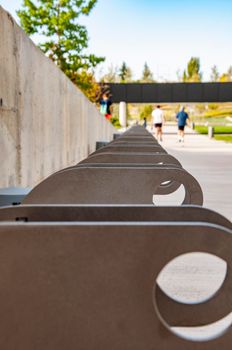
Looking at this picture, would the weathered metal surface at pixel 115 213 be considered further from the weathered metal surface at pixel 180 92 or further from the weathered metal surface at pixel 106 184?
the weathered metal surface at pixel 180 92

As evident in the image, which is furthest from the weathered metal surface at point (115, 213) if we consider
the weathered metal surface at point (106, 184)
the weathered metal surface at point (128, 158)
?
the weathered metal surface at point (128, 158)

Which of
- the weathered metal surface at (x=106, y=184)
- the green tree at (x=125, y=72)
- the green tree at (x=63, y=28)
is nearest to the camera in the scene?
the weathered metal surface at (x=106, y=184)

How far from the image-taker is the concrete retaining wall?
149 inches

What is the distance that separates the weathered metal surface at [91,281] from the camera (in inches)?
52.7

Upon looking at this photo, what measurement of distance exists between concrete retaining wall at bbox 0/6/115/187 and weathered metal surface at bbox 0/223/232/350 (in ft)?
7.62

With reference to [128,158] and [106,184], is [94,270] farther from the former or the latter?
[128,158]

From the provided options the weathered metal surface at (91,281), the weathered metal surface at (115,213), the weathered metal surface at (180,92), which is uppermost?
the weathered metal surface at (180,92)

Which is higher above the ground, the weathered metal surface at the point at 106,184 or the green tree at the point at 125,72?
the green tree at the point at 125,72

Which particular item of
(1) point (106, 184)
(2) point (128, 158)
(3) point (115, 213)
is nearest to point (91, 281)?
(3) point (115, 213)

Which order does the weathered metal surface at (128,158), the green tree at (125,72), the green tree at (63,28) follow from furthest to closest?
the green tree at (125,72) < the green tree at (63,28) < the weathered metal surface at (128,158)

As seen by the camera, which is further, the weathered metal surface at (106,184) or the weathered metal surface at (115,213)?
the weathered metal surface at (106,184)

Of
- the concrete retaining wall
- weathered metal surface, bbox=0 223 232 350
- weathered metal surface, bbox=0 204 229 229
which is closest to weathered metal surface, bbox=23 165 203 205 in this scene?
weathered metal surface, bbox=0 204 229 229

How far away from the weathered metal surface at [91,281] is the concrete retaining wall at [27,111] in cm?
232

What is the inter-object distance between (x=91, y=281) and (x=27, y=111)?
3413 millimetres
